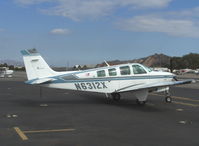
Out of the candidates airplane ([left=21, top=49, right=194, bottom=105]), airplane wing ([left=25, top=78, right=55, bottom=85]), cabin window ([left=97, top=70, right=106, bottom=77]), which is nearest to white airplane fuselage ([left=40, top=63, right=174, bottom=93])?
airplane ([left=21, top=49, right=194, bottom=105])

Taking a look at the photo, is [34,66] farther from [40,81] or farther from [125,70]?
[125,70]

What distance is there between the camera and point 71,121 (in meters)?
8.96

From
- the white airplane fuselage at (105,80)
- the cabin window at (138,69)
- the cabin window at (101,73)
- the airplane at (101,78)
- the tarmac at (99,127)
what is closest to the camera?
the tarmac at (99,127)

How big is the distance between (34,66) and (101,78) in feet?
10.6

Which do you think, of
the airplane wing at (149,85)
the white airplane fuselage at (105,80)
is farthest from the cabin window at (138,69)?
the airplane wing at (149,85)

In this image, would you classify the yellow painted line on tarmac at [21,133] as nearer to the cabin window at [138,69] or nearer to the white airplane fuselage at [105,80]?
the white airplane fuselage at [105,80]

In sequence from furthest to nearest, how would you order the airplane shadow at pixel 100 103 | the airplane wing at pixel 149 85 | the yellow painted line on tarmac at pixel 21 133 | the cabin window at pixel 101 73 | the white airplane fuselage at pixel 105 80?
the cabin window at pixel 101 73
the white airplane fuselage at pixel 105 80
the airplane shadow at pixel 100 103
the airplane wing at pixel 149 85
the yellow painted line on tarmac at pixel 21 133

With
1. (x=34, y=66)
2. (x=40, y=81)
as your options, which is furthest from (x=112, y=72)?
(x=34, y=66)

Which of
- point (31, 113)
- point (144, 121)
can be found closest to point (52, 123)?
point (31, 113)

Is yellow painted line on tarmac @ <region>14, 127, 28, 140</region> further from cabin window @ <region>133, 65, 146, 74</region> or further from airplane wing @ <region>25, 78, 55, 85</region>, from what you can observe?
cabin window @ <region>133, 65, 146, 74</region>

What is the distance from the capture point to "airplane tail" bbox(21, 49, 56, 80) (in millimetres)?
12625

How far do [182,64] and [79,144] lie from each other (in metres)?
144

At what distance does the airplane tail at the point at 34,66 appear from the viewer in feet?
41.4

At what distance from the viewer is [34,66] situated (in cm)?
1266
